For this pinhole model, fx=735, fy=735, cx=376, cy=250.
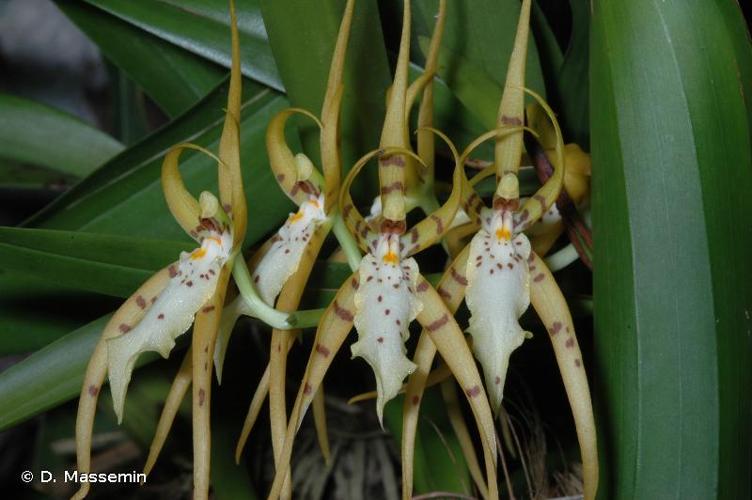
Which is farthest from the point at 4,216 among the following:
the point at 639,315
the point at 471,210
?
the point at 639,315

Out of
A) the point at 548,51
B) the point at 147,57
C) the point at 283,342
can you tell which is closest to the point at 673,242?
the point at 283,342

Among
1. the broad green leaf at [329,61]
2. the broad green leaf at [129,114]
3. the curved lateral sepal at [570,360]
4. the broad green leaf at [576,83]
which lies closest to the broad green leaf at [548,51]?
the broad green leaf at [576,83]

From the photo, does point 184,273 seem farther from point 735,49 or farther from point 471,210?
point 735,49

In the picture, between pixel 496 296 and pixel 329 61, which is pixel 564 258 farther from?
pixel 329 61

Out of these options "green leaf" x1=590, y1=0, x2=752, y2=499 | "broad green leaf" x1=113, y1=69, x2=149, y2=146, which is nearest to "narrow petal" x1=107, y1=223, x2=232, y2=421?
"green leaf" x1=590, y1=0, x2=752, y2=499

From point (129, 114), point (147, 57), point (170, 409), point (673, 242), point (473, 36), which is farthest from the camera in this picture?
point (129, 114)

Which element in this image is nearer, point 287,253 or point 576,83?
point 287,253

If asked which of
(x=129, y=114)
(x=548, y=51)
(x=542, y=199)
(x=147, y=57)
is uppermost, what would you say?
(x=129, y=114)

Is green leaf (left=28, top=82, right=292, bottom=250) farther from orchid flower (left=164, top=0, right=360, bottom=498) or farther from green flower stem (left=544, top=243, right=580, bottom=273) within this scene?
green flower stem (left=544, top=243, right=580, bottom=273)
